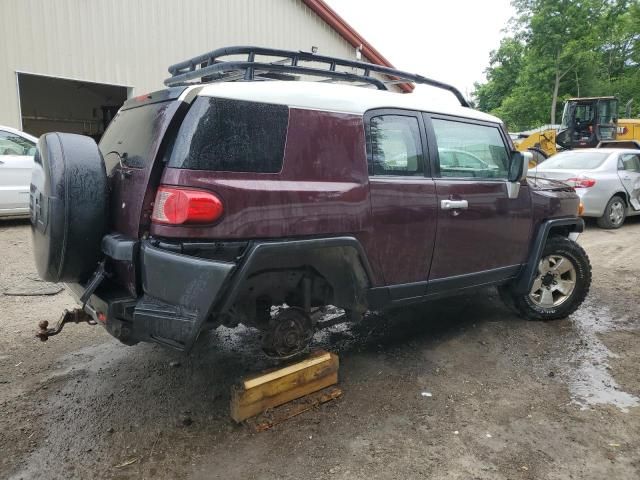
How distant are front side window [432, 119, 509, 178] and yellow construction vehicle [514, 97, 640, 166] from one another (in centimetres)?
1424

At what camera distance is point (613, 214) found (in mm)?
9258

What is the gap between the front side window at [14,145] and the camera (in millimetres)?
7582

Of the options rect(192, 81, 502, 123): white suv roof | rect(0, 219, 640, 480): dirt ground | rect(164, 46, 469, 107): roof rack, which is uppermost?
rect(164, 46, 469, 107): roof rack

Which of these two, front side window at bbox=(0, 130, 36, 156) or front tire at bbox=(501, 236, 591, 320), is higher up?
front side window at bbox=(0, 130, 36, 156)

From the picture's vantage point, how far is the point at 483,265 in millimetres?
3789

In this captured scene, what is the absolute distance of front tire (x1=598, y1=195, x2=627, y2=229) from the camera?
9141mm

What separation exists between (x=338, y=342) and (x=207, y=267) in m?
1.95

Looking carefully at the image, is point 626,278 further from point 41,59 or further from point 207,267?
point 41,59

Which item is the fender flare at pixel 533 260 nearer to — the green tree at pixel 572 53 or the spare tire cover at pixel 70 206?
the spare tire cover at pixel 70 206

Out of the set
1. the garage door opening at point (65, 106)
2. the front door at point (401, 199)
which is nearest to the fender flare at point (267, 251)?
the front door at point (401, 199)

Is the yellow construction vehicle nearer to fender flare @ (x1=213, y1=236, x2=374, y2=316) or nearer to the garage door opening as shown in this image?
the garage door opening

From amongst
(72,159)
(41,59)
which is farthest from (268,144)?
(41,59)

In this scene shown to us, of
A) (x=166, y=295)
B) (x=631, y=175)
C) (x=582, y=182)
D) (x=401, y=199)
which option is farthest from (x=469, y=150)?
(x=631, y=175)

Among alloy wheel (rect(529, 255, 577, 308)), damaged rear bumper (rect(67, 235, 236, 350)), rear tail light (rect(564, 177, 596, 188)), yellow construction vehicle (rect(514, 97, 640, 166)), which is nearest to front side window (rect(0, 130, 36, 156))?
damaged rear bumper (rect(67, 235, 236, 350))
